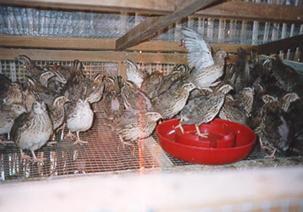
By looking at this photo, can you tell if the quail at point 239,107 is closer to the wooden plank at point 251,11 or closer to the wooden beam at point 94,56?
the wooden plank at point 251,11

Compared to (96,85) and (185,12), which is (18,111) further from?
(185,12)

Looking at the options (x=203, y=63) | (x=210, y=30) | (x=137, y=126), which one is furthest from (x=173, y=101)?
(x=210, y=30)

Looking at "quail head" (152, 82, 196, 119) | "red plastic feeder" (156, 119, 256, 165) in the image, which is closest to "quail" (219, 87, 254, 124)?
"red plastic feeder" (156, 119, 256, 165)

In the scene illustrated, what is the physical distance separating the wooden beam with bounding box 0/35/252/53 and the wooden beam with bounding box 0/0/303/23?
1.58 m

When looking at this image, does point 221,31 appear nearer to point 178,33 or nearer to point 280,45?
point 178,33

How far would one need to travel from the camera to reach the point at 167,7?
1.92 m

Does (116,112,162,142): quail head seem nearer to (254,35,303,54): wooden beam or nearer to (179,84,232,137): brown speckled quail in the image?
(179,84,232,137): brown speckled quail

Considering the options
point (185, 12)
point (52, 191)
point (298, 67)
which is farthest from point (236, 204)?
point (298, 67)

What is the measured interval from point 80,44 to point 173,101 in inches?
69.6

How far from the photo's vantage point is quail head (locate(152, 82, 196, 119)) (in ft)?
10.1

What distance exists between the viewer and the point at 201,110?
2.79m

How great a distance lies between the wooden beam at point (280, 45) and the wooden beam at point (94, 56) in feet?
4.12

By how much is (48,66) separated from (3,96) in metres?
0.99

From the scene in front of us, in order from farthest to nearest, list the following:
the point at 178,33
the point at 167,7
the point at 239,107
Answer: the point at 178,33 → the point at 239,107 → the point at 167,7
